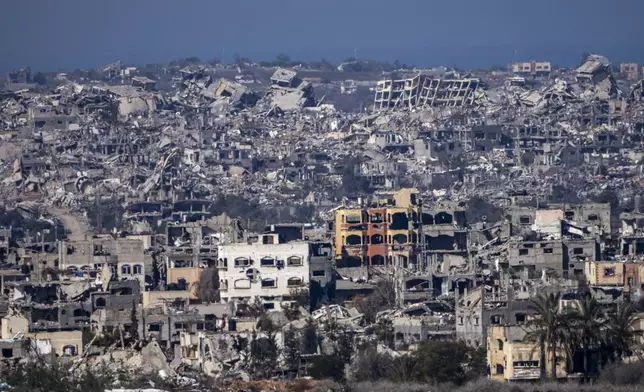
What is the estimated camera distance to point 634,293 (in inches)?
1884

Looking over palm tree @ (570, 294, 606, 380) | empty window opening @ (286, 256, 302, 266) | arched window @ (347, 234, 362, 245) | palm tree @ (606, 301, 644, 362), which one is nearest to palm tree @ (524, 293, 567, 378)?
palm tree @ (570, 294, 606, 380)

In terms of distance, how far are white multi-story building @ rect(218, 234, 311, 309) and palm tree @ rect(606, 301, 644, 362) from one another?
11892 mm

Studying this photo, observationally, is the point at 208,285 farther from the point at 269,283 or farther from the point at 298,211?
the point at 298,211

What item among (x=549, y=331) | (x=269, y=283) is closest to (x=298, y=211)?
(x=269, y=283)

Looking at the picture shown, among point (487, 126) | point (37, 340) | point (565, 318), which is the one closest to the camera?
point (565, 318)

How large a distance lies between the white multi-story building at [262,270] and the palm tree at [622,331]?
1189cm

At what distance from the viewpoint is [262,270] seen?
176 ft

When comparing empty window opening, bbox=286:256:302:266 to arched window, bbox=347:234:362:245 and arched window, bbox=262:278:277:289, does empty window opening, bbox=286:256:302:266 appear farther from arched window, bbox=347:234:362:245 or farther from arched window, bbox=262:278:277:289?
arched window, bbox=347:234:362:245

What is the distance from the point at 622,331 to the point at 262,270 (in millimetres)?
13246

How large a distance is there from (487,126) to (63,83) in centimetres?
3595

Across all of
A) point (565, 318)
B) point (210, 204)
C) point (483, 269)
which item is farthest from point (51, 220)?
point (565, 318)

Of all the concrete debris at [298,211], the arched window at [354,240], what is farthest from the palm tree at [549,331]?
the arched window at [354,240]

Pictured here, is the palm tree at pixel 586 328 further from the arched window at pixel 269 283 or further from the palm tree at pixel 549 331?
the arched window at pixel 269 283

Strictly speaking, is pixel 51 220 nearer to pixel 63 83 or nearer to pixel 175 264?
pixel 175 264
